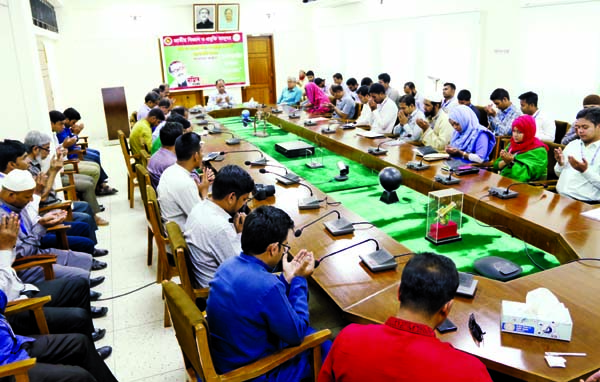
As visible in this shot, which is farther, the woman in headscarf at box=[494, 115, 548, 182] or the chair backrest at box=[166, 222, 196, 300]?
the woman in headscarf at box=[494, 115, 548, 182]

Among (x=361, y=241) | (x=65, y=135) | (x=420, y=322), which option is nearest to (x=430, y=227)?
(x=361, y=241)

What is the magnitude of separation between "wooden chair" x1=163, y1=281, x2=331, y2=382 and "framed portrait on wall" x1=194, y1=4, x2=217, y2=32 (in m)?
8.78

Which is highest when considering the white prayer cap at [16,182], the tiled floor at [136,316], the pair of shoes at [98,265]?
the white prayer cap at [16,182]

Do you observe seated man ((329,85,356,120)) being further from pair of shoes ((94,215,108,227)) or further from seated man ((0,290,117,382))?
seated man ((0,290,117,382))

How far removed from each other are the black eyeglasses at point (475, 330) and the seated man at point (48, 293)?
1.73 meters

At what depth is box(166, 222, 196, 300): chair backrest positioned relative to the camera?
2045mm

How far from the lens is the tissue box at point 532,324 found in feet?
4.93

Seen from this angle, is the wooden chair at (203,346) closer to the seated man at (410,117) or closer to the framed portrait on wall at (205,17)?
the seated man at (410,117)

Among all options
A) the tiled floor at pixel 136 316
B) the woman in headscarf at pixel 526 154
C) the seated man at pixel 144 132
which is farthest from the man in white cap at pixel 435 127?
the seated man at pixel 144 132

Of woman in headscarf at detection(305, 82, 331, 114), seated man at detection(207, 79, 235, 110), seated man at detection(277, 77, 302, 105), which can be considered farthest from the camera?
seated man at detection(277, 77, 302, 105)

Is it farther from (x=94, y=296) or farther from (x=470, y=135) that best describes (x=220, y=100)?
(x=94, y=296)

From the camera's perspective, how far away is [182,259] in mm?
2051

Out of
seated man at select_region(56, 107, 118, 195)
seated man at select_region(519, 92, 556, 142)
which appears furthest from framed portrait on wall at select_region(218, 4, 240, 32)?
seated man at select_region(519, 92, 556, 142)

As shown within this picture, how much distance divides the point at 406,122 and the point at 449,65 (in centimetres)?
219
